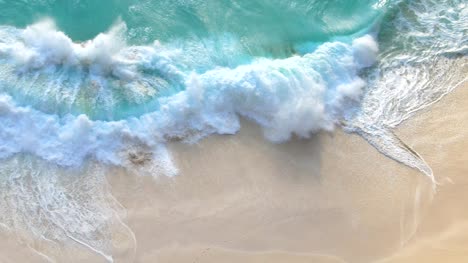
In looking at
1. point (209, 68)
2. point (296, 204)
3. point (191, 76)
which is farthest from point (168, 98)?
point (296, 204)

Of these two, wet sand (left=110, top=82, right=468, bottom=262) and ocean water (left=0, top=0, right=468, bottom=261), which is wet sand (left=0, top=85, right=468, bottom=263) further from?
ocean water (left=0, top=0, right=468, bottom=261)

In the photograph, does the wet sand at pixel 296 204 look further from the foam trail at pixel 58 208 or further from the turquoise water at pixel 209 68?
the turquoise water at pixel 209 68

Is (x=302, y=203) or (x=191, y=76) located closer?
(x=302, y=203)

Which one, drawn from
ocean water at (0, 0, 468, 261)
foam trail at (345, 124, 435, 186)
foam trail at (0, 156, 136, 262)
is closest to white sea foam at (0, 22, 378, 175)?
ocean water at (0, 0, 468, 261)

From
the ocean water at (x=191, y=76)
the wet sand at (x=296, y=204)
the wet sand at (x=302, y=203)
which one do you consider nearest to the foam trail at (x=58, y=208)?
the ocean water at (x=191, y=76)

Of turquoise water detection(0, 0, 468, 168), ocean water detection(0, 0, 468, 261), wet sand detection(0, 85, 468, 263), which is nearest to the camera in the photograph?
wet sand detection(0, 85, 468, 263)

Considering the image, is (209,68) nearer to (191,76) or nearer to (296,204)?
(191,76)
